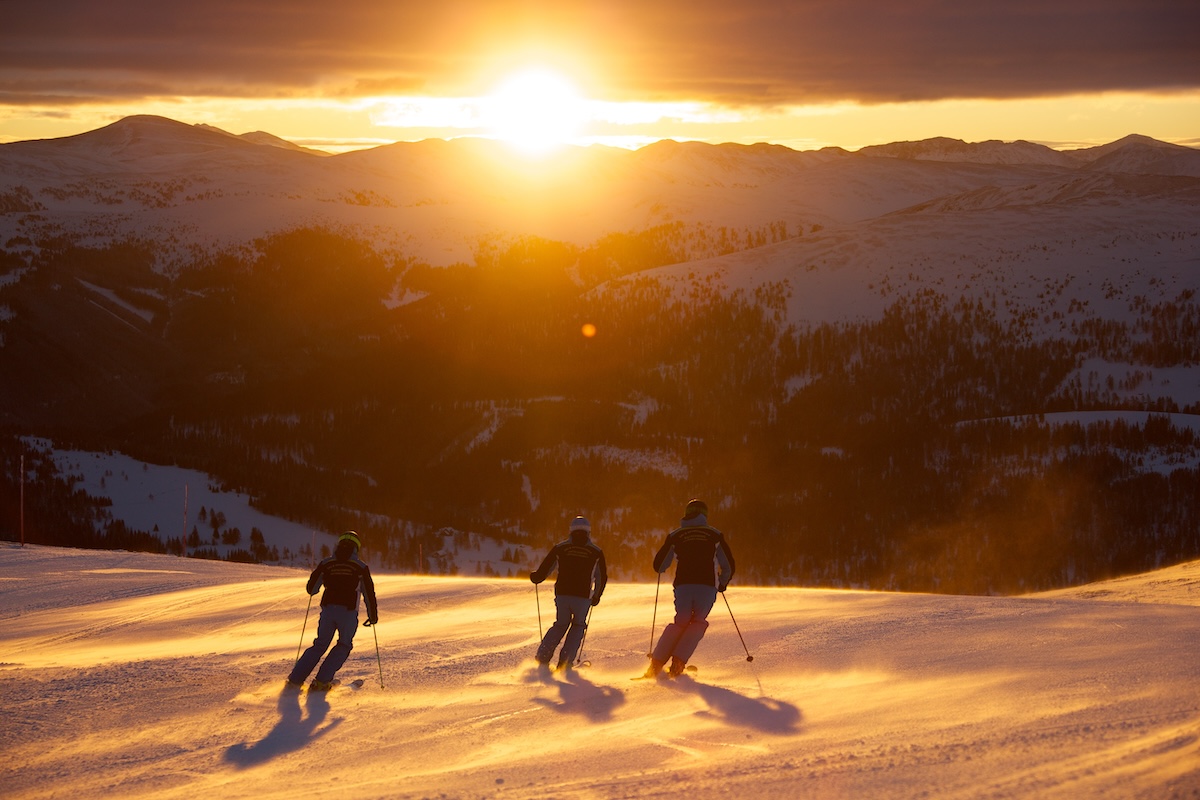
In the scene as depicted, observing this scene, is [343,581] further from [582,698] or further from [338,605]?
[582,698]

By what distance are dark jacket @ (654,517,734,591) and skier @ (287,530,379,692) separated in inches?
116

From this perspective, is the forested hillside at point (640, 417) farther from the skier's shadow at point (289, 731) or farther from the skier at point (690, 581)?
the skier's shadow at point (289, 731)

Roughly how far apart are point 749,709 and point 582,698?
1.69m

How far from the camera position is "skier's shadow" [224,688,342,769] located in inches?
379

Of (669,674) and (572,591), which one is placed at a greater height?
(572,591)

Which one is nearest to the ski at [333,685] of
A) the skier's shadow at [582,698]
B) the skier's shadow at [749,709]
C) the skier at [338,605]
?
the skier at [338,605]

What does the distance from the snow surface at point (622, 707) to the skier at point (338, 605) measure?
340mm

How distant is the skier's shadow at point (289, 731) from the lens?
9.62 m

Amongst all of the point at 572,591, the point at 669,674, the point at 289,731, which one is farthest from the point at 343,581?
the point at 669,674

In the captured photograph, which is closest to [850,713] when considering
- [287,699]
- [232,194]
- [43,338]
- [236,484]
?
[287,699]

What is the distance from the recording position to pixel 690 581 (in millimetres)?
12562

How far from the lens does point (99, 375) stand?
112375 mm

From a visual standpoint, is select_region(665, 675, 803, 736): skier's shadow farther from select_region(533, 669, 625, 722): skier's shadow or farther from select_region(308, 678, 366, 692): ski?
select_region(308, 678, 366, 692): ski

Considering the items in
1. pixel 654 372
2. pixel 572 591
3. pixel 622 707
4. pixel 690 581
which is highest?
pixel 654 372
